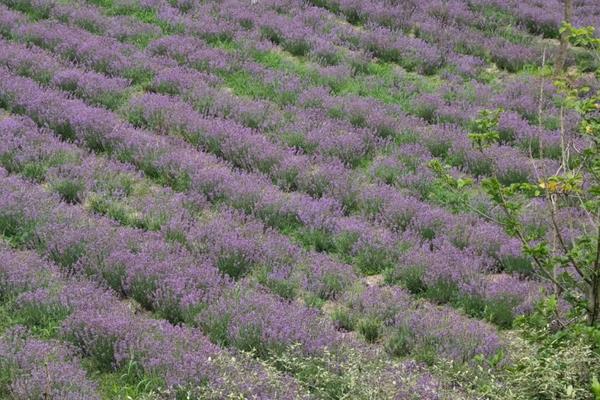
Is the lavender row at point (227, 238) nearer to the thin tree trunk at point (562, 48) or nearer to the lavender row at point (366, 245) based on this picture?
the lavender row at point (366, 245)

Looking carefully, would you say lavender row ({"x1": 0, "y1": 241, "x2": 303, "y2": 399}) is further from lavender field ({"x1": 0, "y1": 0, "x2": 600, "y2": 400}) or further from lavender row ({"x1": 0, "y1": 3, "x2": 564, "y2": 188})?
lavender row ({"x1": 0, "y1": 3, "x2": 564, "y2": 188})

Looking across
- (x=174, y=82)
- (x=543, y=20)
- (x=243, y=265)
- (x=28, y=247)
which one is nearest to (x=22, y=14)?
(x=174, y=82)

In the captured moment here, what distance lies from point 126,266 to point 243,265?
0.89 m

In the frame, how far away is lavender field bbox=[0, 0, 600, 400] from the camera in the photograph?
4938 millimetres

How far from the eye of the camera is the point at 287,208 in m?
7.44

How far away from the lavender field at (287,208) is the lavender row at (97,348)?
18 millimetres

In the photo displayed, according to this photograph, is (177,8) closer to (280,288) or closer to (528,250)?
(280,288)

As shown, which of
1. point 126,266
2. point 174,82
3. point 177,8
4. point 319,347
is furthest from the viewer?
point 177,8

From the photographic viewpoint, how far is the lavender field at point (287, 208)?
4.94 meters

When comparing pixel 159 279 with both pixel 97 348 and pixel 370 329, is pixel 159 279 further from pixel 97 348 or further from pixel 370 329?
pixel 370 329

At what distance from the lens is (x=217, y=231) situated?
271 inches

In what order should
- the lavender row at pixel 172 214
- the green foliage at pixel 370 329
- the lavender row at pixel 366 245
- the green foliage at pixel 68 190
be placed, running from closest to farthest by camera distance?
the green foliage at pixel 370 329 → the lavender row at pixel 172 214 → the lavender row at pixel 366 245 → the green foliage at pixel 68 190

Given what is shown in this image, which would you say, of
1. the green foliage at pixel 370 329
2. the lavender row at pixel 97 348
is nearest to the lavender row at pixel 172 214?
the green foliage at pixel 370 329

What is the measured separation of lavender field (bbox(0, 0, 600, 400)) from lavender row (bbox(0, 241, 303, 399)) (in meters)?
0.02
